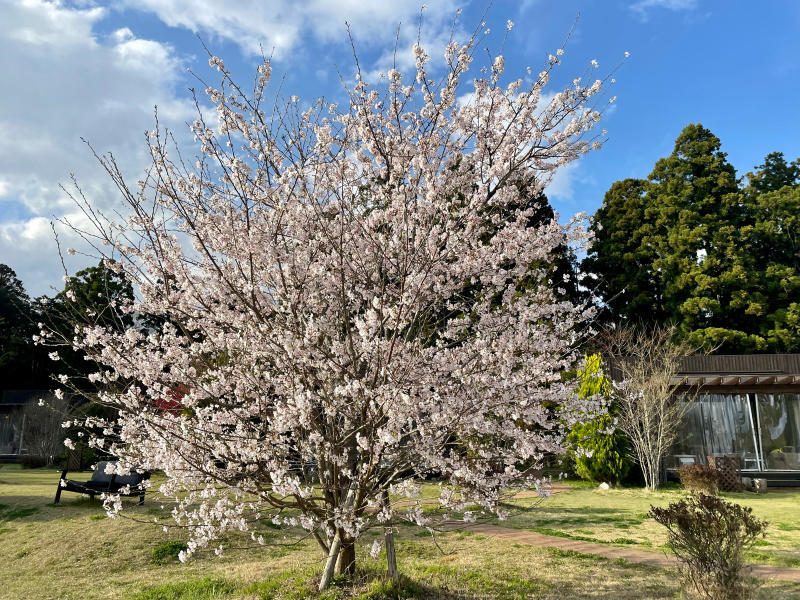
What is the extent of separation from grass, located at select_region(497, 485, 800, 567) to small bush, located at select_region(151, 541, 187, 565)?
4.56 m

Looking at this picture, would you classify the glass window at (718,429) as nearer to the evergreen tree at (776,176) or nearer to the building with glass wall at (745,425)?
the building with glass wall at (745,425)

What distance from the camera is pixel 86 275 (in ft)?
89.6

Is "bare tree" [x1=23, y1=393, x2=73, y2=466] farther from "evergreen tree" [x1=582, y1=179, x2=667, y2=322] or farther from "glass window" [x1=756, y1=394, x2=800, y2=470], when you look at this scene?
"evergreen tree" [x1=582, y1=179, x2=667, y2=322]

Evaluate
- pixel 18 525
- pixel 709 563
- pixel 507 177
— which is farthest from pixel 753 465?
pixel 18 525

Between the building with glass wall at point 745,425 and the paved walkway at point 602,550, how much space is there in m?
9.25

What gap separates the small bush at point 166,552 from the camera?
22.6 feet

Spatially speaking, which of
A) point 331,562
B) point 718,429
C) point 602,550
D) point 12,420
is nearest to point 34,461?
point 12,420

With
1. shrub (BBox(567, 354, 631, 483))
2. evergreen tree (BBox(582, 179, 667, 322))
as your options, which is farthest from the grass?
evergreen tree (BBox(582, 179, 667, 322))

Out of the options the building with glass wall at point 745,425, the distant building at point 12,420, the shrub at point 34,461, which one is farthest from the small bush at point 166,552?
the distant building at point 12,420

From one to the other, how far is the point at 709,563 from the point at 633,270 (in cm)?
2504

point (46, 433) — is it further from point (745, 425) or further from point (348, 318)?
point (745, 425)

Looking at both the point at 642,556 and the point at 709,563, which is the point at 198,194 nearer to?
the point at 709,563

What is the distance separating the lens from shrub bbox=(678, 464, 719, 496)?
11531 millimetres

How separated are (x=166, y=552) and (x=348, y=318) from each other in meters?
4.56
